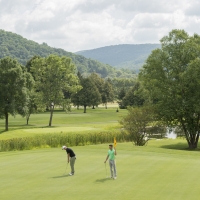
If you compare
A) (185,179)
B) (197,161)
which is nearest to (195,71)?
(197,161)

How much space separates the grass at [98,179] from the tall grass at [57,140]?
12.1 meters

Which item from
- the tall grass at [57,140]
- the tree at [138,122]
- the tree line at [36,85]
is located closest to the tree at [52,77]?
the tree line at [36,85]

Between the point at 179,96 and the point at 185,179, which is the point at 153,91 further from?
the point at 185,179

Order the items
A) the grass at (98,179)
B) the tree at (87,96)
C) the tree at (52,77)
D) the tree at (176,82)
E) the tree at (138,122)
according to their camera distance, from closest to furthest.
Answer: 1. the grass at (98,179)
2. the tree at (176,82)
3. the tree at (138,122)
4. the tree at (52,77)
5. the tree at (87,96)

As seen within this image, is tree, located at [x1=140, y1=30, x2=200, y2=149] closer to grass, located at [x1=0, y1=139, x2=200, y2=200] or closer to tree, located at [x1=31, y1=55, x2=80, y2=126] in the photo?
grass, located at [x1=0, y1=139, x2=200, y2=200]

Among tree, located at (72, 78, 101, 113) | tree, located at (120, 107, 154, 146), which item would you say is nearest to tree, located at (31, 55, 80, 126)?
tree, located at (120, 107, 154, 146)

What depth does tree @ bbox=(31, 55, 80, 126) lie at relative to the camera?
254ft

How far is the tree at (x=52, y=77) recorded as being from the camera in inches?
3049

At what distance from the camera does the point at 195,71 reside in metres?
46.3

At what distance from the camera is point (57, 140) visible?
4559 centimetres

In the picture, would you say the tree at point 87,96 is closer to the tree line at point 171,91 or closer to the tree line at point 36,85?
the tree line at point 36,85

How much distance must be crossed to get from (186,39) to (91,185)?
34413 mm

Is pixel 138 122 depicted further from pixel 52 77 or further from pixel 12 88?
pixel 52 77

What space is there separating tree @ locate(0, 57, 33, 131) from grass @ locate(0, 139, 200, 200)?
35258 mm
